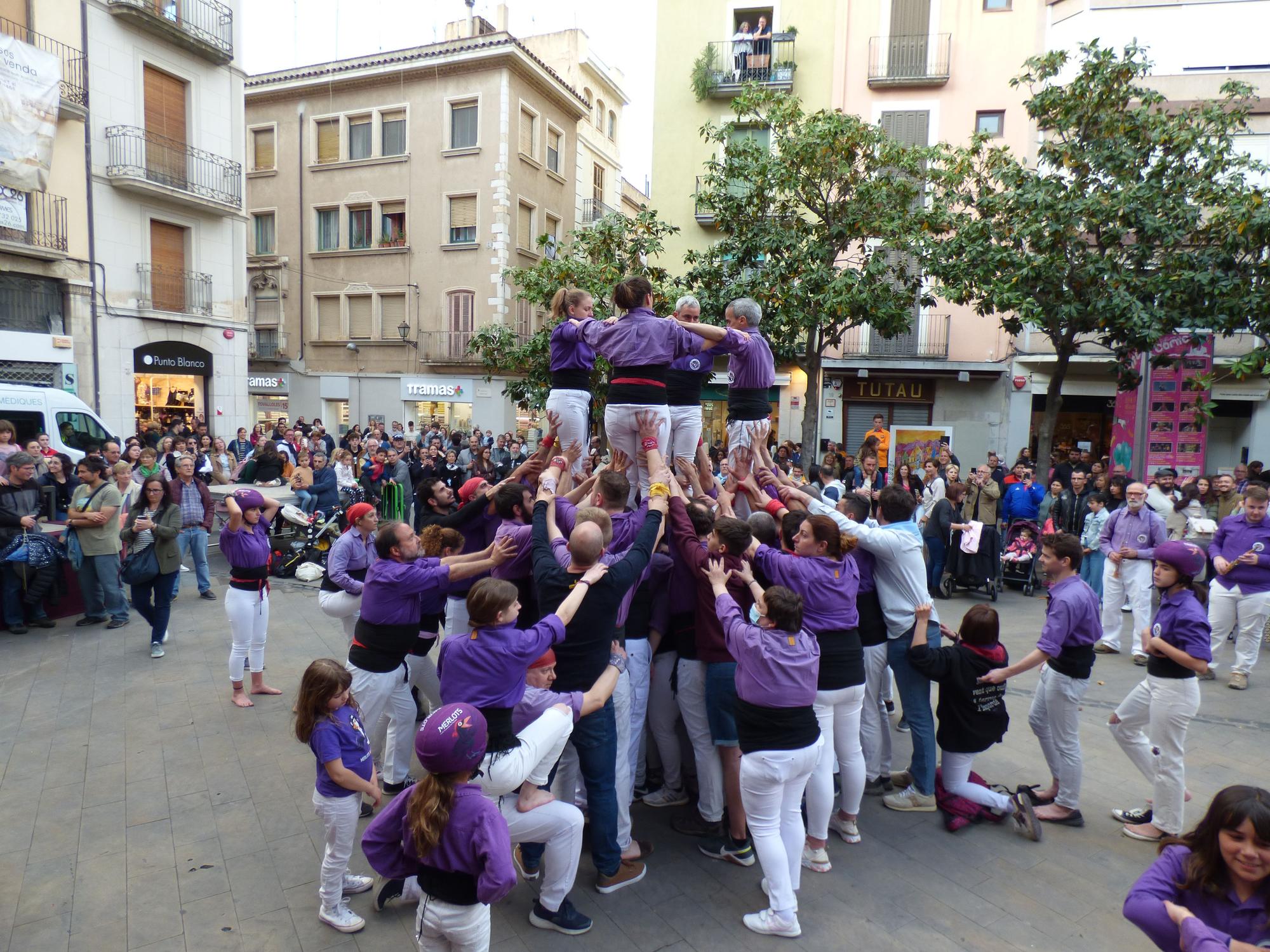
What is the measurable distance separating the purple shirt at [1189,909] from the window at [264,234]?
32.8m

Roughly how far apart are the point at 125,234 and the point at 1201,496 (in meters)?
23.3

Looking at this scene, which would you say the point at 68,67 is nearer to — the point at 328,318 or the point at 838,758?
the point at 328,318

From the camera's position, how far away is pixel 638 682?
4.90m

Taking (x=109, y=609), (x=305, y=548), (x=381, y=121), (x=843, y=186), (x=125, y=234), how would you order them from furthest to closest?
(x=381, y=121), (x=125, y=234), (x=843, y=186), (x=305, y=548), (x=109, y=609)

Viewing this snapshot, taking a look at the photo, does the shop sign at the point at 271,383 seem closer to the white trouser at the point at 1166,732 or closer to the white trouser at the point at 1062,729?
the white trouser at the point at 1062,729

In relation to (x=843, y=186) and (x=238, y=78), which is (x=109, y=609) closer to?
(x=843, y=186)

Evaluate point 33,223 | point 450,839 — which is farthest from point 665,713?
point 33,223

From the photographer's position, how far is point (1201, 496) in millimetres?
11305

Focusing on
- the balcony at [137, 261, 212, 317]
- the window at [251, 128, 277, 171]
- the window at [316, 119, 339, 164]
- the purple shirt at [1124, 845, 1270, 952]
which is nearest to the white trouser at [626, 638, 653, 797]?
the purple shirt at [1124, 845, 1270, 952]

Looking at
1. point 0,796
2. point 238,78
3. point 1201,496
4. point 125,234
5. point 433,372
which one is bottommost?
point 0,796

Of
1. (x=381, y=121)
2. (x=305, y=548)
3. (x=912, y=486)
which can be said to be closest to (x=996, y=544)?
(x=912, y=486)

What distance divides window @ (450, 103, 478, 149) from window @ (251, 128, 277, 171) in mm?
7748

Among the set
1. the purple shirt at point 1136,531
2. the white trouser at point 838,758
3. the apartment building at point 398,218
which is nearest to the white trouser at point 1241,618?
the purple shirt at point 1136,531

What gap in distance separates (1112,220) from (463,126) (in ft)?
69.9
